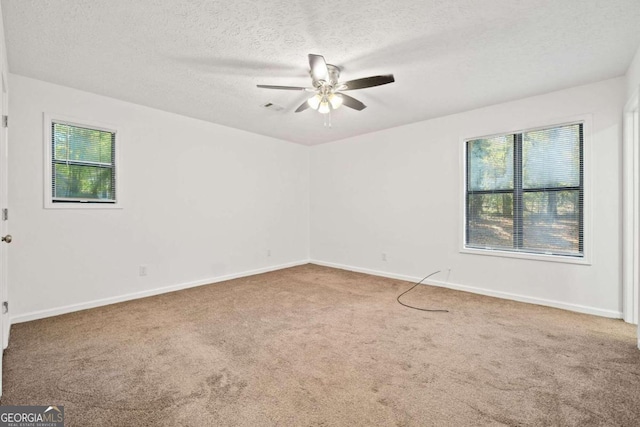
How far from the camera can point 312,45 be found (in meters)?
2.36

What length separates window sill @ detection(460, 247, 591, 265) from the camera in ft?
10.8

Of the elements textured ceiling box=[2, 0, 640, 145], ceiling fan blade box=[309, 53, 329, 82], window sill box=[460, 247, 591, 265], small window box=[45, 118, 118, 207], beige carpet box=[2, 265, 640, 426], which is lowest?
beige carpet box=[2, 265, 640, 426]

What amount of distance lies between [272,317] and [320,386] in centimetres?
133

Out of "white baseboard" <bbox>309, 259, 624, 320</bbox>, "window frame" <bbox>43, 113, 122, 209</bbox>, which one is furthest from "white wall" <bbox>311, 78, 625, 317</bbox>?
"window frame" <bbox>43, 113, 122, 209</bbox>

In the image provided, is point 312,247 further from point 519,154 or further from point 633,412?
point 633,412

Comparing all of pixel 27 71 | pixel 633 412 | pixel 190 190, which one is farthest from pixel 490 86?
pixel 27 71

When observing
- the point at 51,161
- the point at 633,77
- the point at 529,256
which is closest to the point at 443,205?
the point at 529,256

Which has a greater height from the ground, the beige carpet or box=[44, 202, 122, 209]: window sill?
box=[44, 202, 122, 209]: window sill

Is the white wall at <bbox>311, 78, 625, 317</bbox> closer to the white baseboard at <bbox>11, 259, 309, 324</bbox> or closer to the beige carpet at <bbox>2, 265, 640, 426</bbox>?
the beige carpet at <bbox>2, 265, 640, 426</bbox>

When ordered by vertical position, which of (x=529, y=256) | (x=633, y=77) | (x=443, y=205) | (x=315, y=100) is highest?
(x=633, y=77)

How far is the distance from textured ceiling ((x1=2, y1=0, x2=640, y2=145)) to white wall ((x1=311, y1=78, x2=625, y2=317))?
363 millimetres

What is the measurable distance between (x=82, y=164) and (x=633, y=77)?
5781 mm

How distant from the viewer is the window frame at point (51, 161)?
3.12m

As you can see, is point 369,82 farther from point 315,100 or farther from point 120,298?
point 120,298
